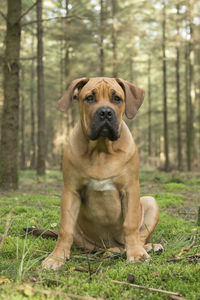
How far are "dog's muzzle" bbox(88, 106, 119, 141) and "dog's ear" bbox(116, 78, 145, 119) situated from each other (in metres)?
0.37

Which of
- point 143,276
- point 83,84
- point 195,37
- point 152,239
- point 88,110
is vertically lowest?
point 152,239

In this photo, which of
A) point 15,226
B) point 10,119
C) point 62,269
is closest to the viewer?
point 62,269

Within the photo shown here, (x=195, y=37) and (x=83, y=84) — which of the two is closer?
(x=83, y=84)

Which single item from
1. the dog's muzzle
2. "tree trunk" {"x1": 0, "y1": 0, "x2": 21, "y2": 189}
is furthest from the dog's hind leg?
"tree trunk" {"x1": 0, "y1": 0, "x2": 21, "y2": 189}

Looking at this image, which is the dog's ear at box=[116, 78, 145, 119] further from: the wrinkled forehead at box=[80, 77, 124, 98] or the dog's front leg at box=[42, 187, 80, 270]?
the dog's front leg at box=[42, 187, 80, 270]

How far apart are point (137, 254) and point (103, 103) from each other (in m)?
1.64

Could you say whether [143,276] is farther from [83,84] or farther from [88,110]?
[83,84]

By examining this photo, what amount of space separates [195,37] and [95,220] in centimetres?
1638

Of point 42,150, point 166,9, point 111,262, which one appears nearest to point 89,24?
point 166,9

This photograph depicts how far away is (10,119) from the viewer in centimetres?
891

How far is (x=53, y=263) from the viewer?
9.90 ft

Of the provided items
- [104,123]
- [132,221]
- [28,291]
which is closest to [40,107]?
[104,123]

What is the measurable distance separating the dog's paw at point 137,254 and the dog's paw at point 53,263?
700 millimetres

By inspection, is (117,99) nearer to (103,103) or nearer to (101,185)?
(103,103)
